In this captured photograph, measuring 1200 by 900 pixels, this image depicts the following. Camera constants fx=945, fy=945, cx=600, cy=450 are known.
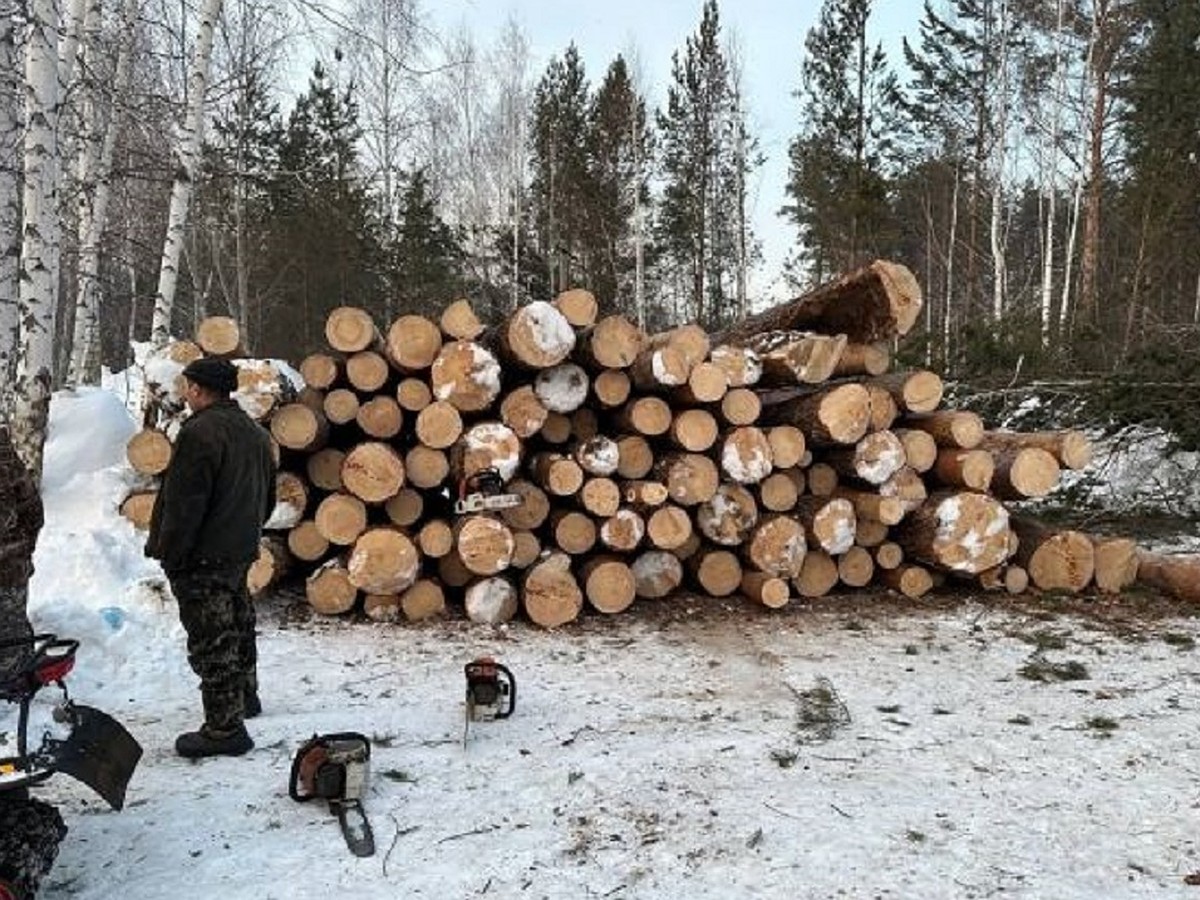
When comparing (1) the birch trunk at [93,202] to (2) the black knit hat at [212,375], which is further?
(1) the birch trunk at [93,202]

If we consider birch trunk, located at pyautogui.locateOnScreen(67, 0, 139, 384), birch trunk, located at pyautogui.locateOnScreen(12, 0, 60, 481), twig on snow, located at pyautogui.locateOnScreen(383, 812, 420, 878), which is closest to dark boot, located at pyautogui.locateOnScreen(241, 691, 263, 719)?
twig on snow, located at pyautogui.locateOnScreen(383, 812, 420, 878)

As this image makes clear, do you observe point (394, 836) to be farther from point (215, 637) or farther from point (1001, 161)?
point (1001, 161)

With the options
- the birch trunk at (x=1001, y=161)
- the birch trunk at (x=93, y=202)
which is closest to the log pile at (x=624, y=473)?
the birch trunk at (x=93, y=202)

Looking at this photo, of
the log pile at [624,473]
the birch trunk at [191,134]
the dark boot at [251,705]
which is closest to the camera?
the dark boot at [251,705]

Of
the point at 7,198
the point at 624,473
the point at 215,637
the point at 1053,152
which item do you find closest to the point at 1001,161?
the point at 1053,152

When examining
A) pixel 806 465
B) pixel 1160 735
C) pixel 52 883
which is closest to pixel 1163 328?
pixel 806 465

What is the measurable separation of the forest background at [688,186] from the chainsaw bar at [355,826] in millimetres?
10267

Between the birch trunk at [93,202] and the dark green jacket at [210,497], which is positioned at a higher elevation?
the birch trunk at [93,202]

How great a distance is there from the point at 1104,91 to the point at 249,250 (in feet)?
65.6

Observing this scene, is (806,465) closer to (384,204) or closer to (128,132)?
(128,132)

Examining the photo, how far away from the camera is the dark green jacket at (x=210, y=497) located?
13.4ft

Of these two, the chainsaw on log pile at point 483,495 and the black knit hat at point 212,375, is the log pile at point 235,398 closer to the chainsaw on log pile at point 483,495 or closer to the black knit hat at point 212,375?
the chainsaw on log pile at point 483,495

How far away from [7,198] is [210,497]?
106 inches

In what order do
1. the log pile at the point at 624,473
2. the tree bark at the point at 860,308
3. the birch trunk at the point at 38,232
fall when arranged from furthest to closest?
1. the tree bark at the point at 860,308
2. the birch trunk at the point at 38,232
3. the log pile at the point at 624,473
